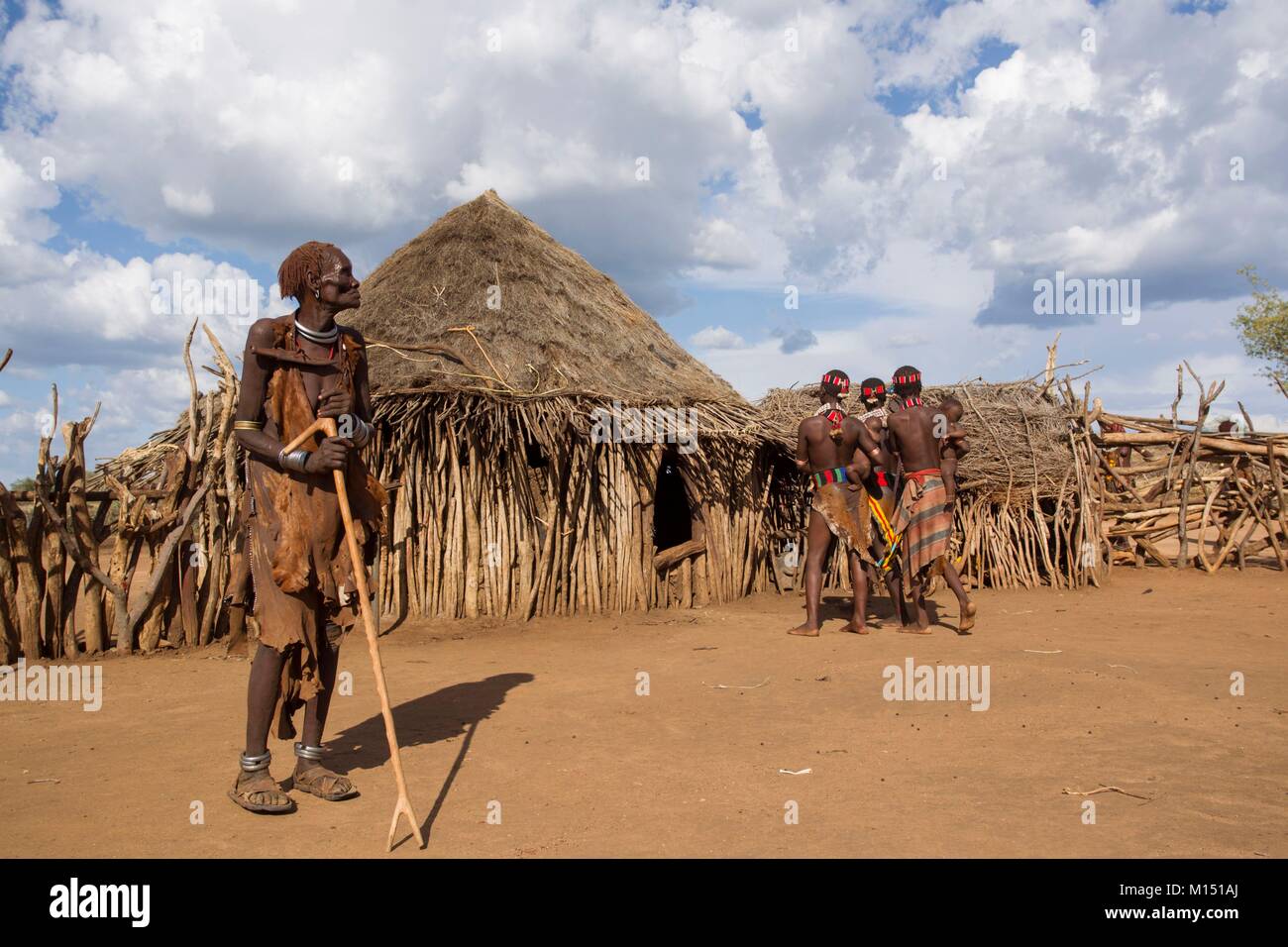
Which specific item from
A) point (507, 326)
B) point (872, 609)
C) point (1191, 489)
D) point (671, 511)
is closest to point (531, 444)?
point (507, 326)

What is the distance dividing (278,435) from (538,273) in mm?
6883

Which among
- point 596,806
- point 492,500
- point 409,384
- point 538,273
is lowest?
point 596,806

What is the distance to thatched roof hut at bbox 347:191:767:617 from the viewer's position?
8117 mm

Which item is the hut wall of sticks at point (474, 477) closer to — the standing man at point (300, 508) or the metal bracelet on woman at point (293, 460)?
the standing man at point (300, 508)

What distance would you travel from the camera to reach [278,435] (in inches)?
144

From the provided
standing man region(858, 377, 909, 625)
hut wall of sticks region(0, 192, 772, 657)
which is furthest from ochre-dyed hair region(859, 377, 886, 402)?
hut wall of sticks region(0, 192, 772, 657)

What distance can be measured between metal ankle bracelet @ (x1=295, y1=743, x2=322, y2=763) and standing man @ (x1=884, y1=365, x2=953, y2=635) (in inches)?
200

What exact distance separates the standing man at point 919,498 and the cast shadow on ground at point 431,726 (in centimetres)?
324

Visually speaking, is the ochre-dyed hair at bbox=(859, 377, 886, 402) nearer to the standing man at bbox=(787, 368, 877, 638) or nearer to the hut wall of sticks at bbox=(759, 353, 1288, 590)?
the standing man at bbox=(787, 368, 877, 638)

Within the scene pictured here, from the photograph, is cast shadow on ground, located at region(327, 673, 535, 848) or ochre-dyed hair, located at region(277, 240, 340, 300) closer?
ochre-dyed hair, located at region(277, 240, 340, 300)

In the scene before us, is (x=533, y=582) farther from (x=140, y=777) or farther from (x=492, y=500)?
(x=140, y=777)

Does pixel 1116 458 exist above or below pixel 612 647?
above
